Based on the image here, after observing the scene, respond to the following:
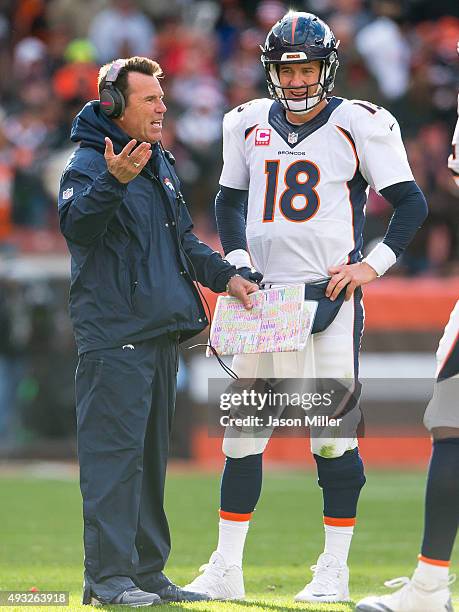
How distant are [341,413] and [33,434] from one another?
748cm

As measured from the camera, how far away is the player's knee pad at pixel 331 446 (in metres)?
5.71

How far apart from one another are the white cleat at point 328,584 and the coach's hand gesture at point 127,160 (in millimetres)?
1904

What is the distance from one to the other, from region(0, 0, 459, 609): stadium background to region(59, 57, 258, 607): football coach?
10.9 ft

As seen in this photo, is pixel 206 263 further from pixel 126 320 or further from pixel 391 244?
pixel 391 244

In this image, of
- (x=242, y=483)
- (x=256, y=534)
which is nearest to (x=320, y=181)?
(x=242, y=483)

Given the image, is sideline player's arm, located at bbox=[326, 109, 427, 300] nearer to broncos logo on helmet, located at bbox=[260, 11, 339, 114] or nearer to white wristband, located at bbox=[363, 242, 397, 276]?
white wristband, located at bbox=[363, 242, 397, 276]

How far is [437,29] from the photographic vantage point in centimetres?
1620

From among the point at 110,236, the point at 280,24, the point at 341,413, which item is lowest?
the point at 341,413

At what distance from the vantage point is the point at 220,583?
18.8 feet

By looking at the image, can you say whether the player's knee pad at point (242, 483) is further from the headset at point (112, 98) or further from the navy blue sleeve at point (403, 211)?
the headset at point (112, 98)

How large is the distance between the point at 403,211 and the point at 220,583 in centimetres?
180

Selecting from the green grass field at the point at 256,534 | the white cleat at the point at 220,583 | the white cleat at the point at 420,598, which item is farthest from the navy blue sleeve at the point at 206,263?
the white cleat at the point at 420,598

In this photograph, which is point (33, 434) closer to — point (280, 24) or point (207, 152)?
point (207, 152)

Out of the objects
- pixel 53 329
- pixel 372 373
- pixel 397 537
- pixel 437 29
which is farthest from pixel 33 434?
pixel 437 29
